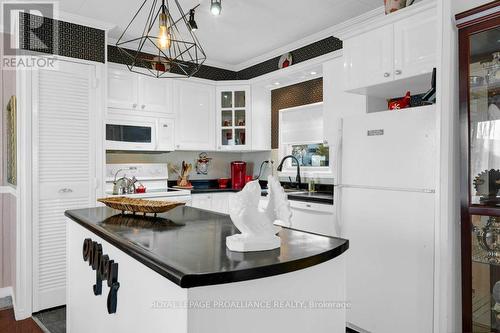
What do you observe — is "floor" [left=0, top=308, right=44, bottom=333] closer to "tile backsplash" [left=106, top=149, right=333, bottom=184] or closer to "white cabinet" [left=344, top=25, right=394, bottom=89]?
"tile backsplash" [left=106, top=149, right=333, bottom=184]

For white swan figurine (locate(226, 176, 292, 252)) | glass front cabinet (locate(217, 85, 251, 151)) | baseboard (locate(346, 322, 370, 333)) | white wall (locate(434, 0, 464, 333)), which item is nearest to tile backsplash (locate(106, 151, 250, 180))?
glass front cabinet (locate(217, 85, 251, 151))

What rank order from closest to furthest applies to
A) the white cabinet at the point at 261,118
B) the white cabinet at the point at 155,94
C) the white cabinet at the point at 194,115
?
the white cabinet at the point at 155,94
the white cabinet at the point at 194,115
the white cabinet at the point at 261,118

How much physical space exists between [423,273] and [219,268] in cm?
168

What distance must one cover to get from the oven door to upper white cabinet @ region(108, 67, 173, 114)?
0.54 ft

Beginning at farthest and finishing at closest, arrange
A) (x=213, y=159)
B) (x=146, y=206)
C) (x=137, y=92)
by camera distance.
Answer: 1. (x=213, y=159)
2. (x=137, y=92)
3. (x=146, y=206)

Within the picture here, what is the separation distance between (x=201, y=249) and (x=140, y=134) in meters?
3.00

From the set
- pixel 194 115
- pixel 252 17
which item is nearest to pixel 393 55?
pixel 252 17

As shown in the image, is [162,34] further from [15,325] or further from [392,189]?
[15,325]

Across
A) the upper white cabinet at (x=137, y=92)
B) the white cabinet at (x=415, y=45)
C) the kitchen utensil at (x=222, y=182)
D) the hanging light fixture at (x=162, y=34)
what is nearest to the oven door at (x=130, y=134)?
the upper white cabinet at (x=137, y=92)

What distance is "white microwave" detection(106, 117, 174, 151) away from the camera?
3.75 metres

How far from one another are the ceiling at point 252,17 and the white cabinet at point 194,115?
58 cm

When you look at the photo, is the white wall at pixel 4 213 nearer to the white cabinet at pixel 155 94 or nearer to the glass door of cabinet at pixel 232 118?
the white cabinet at pixel 155 94

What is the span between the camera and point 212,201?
14.3ft

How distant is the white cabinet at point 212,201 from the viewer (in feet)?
13.9
